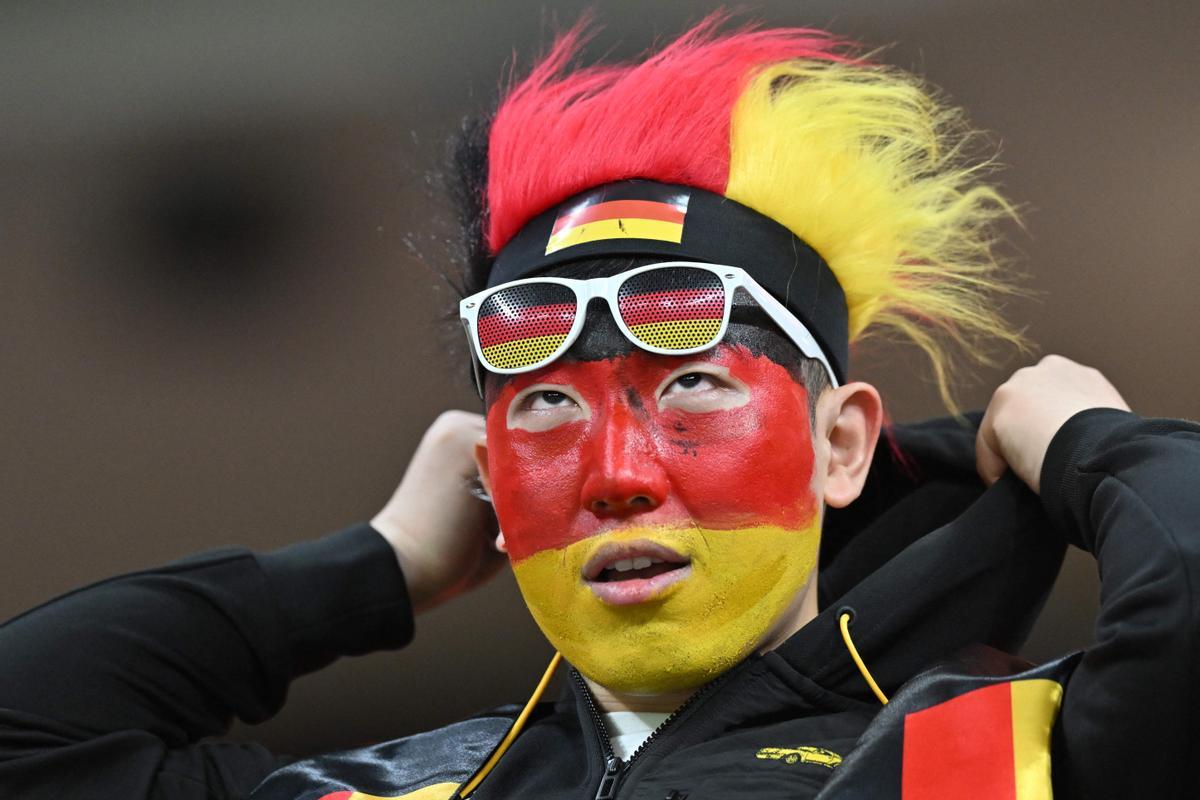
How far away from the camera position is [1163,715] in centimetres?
95

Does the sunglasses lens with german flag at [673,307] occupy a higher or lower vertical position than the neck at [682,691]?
higher

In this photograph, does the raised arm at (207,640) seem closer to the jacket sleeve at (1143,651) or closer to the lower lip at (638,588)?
the lower lip at (638,588)

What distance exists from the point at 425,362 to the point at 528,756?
2.98ft

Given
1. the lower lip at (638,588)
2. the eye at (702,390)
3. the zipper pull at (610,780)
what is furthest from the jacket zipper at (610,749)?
the eye at (702,390)

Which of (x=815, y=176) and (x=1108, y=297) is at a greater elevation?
(x=815, y=176)

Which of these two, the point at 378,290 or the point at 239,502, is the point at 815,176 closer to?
the point at 378,290

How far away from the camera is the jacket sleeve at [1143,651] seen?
0.95 m

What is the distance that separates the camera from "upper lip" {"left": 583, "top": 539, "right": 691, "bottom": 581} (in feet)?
3.75

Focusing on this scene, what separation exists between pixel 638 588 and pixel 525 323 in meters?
0.24

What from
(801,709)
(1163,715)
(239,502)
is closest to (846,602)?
(801,709)

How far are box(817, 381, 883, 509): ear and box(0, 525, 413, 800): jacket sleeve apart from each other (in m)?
0.51

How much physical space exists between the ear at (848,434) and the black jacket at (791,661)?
0.08 meters

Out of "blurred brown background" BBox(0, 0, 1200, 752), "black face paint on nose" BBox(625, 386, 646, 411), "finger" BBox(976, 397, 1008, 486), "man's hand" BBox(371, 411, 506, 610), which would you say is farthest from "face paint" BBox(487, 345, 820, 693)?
"blurred brown background" BBox(0, 0, 1200, 752)

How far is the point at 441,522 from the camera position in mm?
1552
